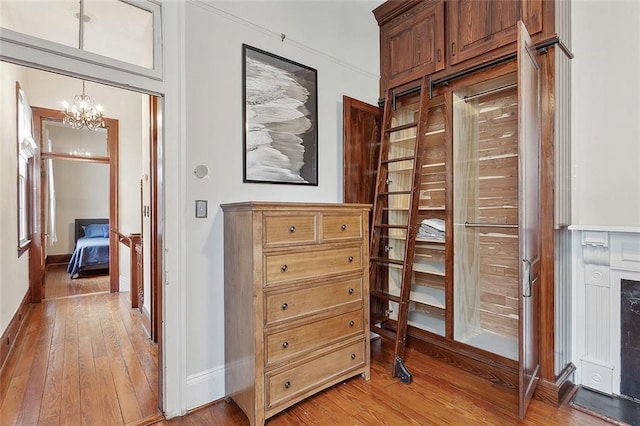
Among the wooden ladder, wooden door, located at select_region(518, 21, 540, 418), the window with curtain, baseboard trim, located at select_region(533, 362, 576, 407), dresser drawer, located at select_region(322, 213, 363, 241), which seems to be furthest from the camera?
the window with curtain

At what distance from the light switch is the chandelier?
11.9 ft

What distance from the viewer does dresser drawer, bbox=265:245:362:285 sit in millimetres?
1755

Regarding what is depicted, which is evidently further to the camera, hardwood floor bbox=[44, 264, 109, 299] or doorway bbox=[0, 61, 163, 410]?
hardwood floor bbox=[44, 264, 109, 299]

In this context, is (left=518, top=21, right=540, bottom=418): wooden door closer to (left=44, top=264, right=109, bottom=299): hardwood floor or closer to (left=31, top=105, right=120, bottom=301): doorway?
(left=31, top=105, right=120, bottom=301): doorway

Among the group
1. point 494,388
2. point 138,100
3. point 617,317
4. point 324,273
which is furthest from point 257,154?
point 138,100

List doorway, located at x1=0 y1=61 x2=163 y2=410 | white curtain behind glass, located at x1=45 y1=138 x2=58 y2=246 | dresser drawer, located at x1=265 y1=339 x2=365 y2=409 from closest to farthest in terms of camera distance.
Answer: dresser drawer, located at x1=265 y1=339 x2=365 y2=409
doorway, located at x1=0 y1=61 x2=163 y2=410
white curtain behind glass, located at x1=45 y1=138 x2=58 y2=246

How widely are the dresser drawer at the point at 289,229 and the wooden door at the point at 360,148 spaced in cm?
83

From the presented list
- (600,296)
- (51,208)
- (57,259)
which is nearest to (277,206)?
(600,296)

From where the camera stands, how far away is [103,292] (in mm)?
4680

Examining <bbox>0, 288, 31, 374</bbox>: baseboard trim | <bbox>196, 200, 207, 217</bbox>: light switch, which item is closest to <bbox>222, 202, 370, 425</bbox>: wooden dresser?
<bbox>196, 200, 207, 217</bbox>: light switch

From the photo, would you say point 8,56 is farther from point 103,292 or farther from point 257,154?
point 103,292

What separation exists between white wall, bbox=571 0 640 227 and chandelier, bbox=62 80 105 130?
17.6ft

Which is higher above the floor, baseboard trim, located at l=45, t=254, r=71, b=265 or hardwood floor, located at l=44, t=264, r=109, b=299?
baseboard trim, located at l=45, t=254, r=71, b=265

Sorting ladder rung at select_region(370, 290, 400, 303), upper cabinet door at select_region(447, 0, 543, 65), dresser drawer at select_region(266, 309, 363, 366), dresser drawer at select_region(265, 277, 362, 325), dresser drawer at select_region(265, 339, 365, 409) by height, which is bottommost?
dresser drawer at select_region(265, 339, 365, 409)
